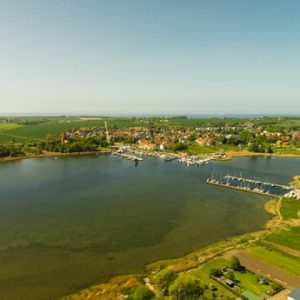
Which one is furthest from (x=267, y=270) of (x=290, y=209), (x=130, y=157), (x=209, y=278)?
(x=130, y=157)

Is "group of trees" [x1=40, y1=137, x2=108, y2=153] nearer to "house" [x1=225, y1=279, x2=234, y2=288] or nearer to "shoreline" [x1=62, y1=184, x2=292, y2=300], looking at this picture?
"shoreline" [x1=62, y1=184, x2=292, y2=300]

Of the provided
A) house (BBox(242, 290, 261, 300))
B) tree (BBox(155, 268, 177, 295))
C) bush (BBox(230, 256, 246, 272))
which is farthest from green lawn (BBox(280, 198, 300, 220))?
tree (BBox(155, 268, 177, 295))

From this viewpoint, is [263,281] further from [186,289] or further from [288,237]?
[288,237]

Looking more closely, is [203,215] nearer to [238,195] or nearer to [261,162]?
[238,195]

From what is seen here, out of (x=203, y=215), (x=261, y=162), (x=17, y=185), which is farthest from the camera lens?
(x=261, y=162)

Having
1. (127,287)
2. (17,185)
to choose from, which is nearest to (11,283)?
(127,287)

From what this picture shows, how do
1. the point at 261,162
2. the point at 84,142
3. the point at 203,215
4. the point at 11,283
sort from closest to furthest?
the point at 11,283 → the point at 203,215 → the point at 261,162 → the point at 84,142
